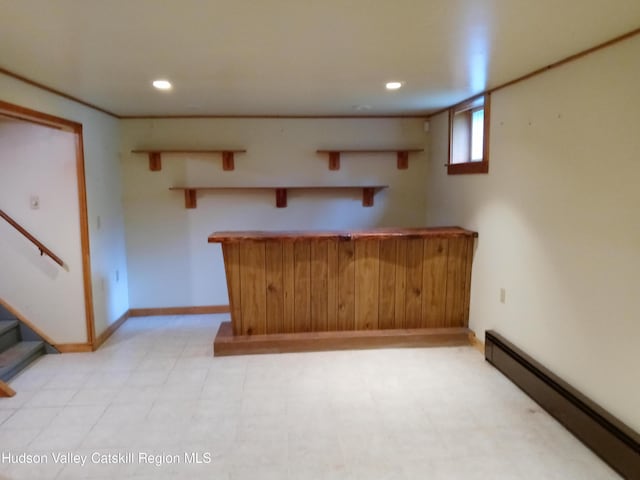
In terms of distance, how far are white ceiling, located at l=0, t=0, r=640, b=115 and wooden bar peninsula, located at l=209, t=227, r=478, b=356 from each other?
4.00ft

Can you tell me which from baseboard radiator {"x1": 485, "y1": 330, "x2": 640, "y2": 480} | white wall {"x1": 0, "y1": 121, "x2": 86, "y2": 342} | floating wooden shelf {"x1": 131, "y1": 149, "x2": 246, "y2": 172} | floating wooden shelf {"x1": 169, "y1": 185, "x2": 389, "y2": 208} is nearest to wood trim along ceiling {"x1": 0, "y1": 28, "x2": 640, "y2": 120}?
floating wooden shelf {"x1": 131, "y1": 149, "x2": 246, "y2": 172}

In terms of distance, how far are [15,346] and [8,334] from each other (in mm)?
116

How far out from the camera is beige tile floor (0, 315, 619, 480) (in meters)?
2.18

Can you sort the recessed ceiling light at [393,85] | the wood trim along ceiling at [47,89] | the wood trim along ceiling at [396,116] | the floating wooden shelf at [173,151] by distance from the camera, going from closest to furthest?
1. the wood trim along ceiling at [396,116]
2. the wood trim along ceiling at [47,89]
3. the recessed ceiling light at [393,85]
4. the floating wooden shelf at [173,151]

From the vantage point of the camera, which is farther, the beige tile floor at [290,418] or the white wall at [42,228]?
the white wall at [42,228]

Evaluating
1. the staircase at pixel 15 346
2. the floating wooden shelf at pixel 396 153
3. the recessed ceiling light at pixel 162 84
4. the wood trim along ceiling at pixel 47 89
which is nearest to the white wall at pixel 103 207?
the wood trim along ceiling at pixel 47 89

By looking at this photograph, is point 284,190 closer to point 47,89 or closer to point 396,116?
point 396,116

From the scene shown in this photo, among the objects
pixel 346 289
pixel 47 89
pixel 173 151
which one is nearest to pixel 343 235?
pixel 346 289

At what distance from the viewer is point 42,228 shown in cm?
364

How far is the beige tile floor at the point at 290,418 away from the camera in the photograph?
7.16 ft

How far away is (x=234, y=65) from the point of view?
252 centimetres

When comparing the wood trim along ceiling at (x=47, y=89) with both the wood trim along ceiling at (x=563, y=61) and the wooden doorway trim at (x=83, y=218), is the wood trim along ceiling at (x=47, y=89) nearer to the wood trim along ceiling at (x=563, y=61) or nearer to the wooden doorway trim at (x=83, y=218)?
the wooden doorway trim at (x=83, y=218)

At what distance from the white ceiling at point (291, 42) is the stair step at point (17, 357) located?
209cm

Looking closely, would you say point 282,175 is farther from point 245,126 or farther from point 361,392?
point 361,392
